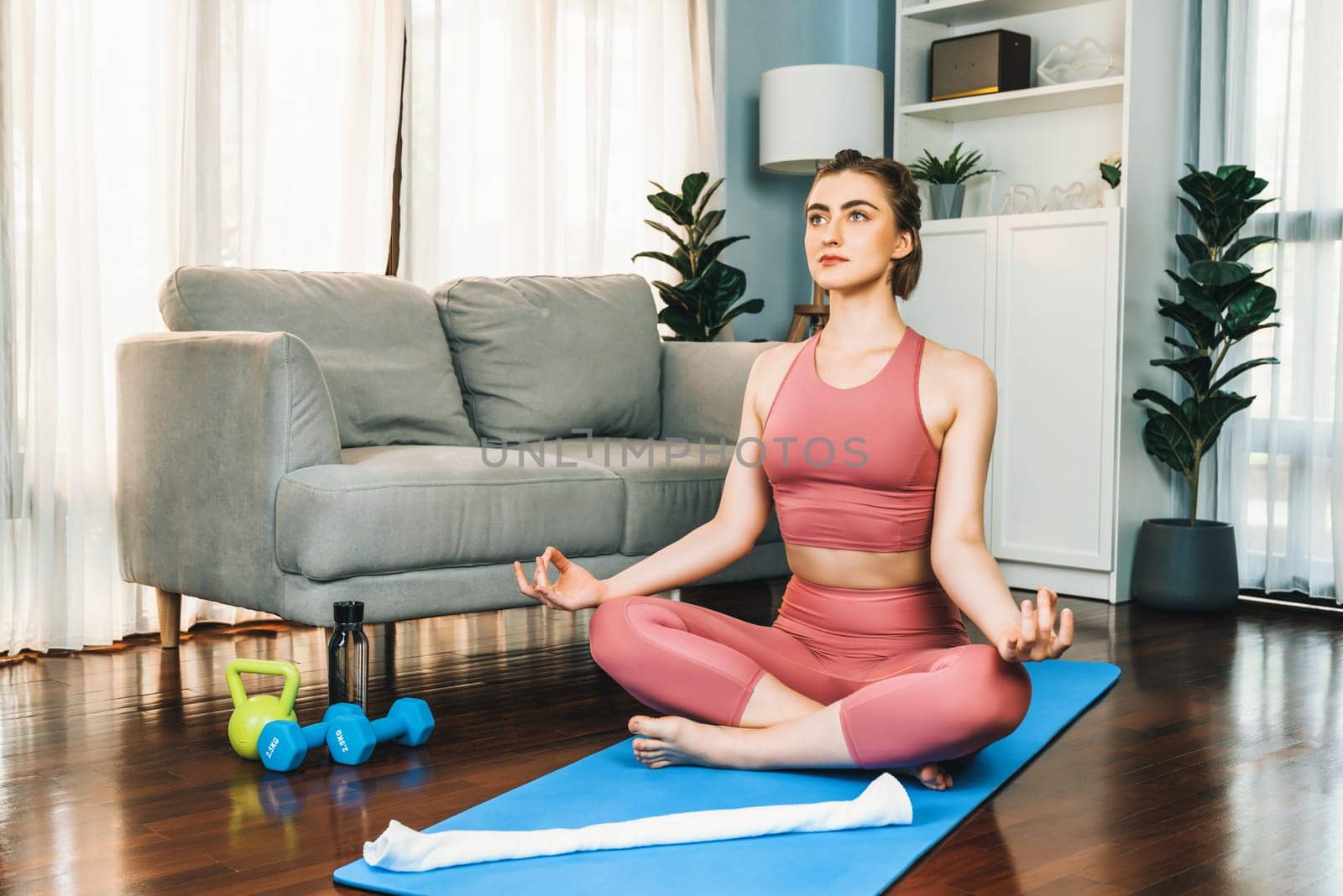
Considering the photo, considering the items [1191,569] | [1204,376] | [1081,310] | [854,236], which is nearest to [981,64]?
[1081,310]

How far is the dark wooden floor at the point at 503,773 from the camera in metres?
1.59

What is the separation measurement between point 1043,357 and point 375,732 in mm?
2458

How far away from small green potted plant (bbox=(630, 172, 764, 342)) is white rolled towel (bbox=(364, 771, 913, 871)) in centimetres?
241

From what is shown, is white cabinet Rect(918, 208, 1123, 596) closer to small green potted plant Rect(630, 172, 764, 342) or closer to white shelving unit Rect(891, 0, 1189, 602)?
white shelving unit Rect(891, 0, 1189, 602)

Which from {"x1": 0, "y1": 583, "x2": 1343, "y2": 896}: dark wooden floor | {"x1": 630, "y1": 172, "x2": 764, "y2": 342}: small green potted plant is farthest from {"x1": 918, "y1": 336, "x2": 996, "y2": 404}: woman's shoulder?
{"x1": 630, "y1": 172, "x2": 764, "y2": 342}: small green potted plant

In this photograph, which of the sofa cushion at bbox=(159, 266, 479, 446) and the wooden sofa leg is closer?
the sofa cushion at bbox=(159, 266, 479, 446)

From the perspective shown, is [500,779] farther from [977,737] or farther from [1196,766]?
[1196,766]

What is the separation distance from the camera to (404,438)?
2.96 m

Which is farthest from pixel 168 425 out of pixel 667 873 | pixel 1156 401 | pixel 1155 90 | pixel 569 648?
pixel 1155 90

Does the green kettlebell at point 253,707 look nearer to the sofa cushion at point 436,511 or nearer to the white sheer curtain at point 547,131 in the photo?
the sofa cushion at point 436,511

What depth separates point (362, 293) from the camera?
304 centimetres

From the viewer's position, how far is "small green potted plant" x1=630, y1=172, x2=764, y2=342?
399cm

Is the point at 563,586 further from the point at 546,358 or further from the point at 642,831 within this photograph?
the point at 546,358

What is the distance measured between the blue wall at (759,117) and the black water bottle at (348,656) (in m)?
2.63
